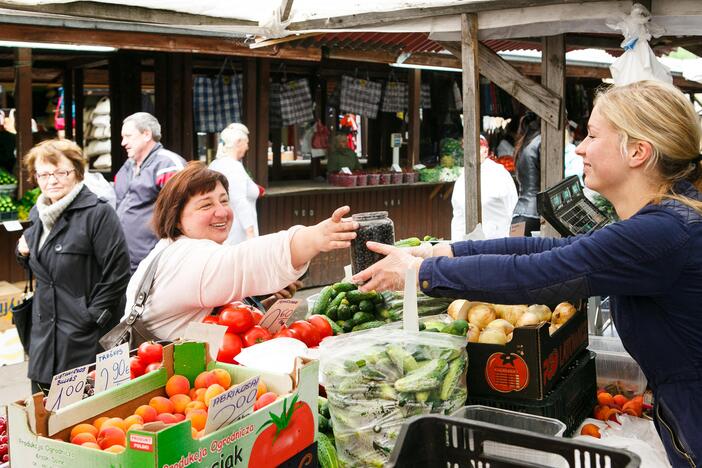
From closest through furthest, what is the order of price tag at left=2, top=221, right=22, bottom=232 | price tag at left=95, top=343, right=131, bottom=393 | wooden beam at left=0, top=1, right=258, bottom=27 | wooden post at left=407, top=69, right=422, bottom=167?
price tag at left=95, top=343, right=131, bottom=393 → wooden beam at left=0, top=1, right=258, bottom=27 → price tag at left=2, top=221, right=22, bottom=232 → wooden post at left=407, top=69, right=422, bottom=167

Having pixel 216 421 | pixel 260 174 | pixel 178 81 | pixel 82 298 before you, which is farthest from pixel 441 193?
pixel 216 421

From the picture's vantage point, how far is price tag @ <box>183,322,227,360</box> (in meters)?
2.50

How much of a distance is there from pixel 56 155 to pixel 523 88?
9.79ft

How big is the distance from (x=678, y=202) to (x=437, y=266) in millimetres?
669

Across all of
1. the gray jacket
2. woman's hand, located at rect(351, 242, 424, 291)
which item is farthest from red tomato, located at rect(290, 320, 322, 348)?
the gray jacket

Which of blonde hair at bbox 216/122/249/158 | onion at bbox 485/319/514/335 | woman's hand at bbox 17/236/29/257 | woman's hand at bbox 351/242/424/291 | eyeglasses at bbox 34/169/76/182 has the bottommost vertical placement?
onion at bbox 485/319/514/335

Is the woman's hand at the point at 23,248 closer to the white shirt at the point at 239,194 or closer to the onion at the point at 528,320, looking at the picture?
the white shirt at the point at 239,194

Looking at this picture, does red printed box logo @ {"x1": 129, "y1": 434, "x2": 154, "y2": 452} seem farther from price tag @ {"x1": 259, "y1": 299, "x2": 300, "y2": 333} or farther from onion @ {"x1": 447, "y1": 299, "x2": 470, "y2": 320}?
onion @ {"x1": 447, "y1": 299, "x2": 470, "y2": 320}

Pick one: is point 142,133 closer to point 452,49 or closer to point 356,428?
point 452,49

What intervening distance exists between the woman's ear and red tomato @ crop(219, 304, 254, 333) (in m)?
1.49

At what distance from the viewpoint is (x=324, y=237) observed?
2771 mm

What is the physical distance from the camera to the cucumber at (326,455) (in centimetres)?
244

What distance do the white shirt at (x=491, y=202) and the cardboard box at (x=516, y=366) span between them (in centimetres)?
449

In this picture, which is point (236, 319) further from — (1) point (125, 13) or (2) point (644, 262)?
(1) point (125, 13)
